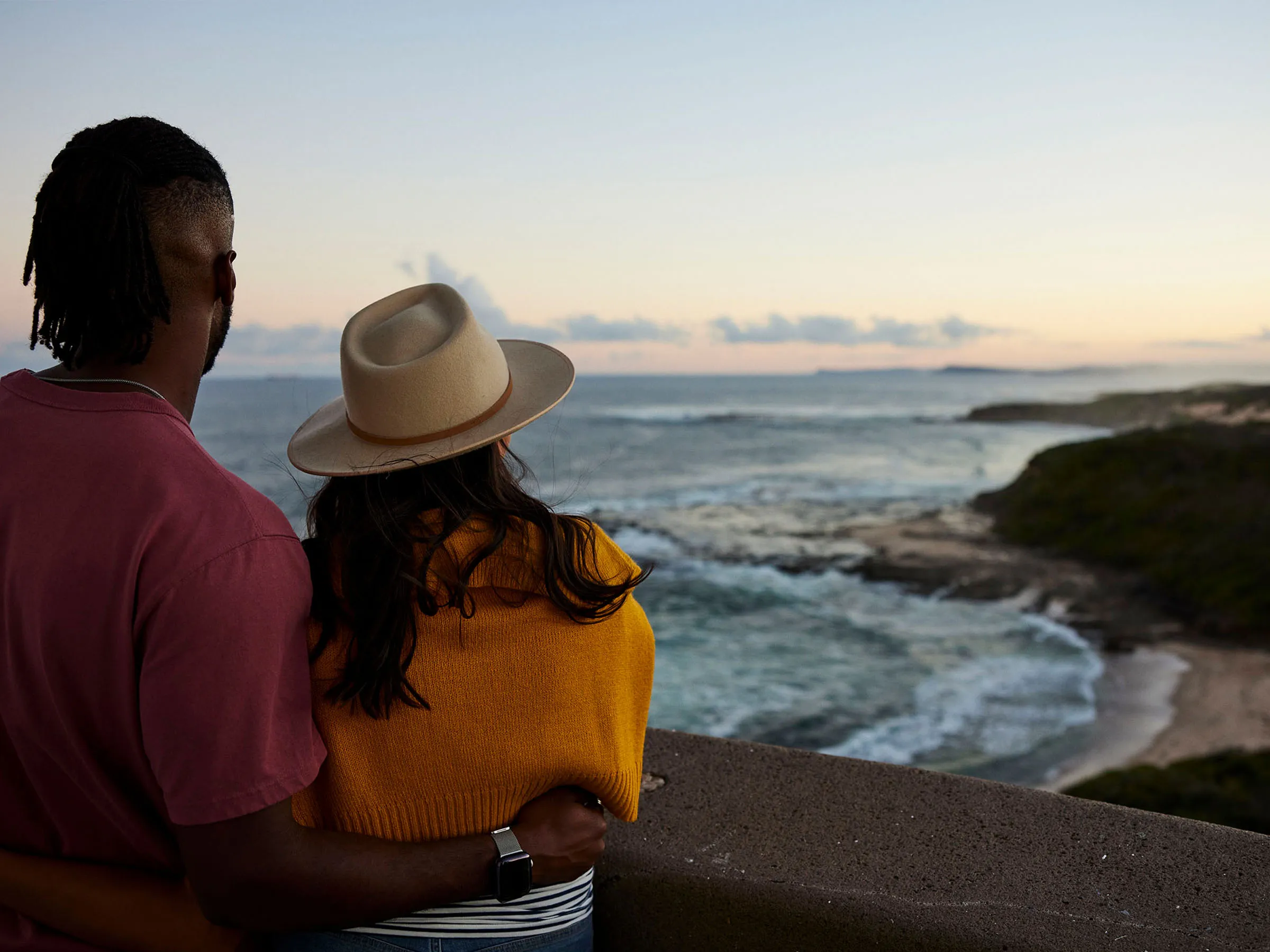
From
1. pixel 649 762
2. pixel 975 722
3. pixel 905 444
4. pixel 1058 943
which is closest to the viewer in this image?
pixel 1058 943

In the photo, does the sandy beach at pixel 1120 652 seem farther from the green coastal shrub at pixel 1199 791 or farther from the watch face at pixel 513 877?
the watch face at pixel 513 877

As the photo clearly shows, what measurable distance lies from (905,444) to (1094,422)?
16350 mm

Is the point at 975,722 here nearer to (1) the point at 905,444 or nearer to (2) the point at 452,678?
(2) the point at 452,678

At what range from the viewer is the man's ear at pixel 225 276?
4.87 ft

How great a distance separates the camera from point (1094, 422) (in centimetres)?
5866

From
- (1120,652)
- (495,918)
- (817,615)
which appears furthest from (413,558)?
(817,615)

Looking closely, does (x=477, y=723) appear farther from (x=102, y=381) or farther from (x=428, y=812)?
(x=102, y=381)

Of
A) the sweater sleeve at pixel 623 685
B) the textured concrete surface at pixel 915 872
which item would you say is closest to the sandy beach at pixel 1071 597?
the textured concrete surface at pixel 915 872

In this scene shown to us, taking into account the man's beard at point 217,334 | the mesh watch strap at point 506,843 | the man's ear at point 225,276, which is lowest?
the mesh watch strap at point 506,843

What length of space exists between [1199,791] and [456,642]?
27.0 ft

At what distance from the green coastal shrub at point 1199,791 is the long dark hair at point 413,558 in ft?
23.9

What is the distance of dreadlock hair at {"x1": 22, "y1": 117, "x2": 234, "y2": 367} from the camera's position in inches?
53.4

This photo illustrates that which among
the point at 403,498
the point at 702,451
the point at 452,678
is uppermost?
the point at 403,498

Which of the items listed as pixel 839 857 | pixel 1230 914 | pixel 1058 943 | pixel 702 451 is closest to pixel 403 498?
pixel 839 857
